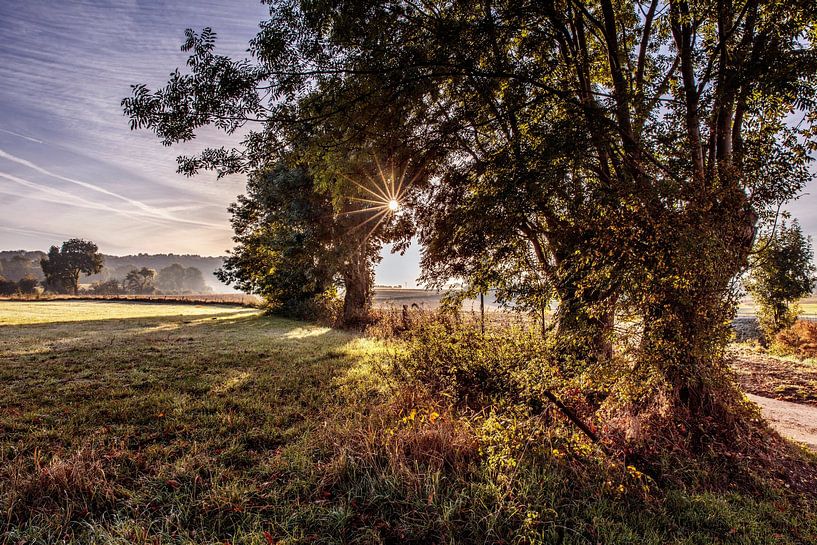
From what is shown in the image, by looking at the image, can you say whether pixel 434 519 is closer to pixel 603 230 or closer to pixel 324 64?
pixel 603 230

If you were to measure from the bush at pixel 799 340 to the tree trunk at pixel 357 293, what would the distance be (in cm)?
2256

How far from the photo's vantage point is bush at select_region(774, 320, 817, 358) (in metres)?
18.0

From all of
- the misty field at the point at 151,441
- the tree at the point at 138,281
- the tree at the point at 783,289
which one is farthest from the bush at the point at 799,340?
the tree at the point at 138,281

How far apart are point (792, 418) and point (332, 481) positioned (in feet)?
34.5

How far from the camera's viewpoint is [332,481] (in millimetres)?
3467

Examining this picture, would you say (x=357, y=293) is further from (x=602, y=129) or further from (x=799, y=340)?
(x=799, y=340)

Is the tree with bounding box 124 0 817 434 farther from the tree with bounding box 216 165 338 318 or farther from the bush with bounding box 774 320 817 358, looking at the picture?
the bush with bounding box 774 320 817 358

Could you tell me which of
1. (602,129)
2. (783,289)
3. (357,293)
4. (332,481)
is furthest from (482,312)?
(783,289)

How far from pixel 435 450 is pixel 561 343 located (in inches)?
112

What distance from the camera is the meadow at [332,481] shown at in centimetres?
285

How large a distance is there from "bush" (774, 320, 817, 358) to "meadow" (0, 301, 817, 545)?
1977 cm

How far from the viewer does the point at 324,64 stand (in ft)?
18.7

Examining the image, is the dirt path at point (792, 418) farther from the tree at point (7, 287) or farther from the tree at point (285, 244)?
the tree at point (7, 287)

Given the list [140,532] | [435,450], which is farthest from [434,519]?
[140,532]
